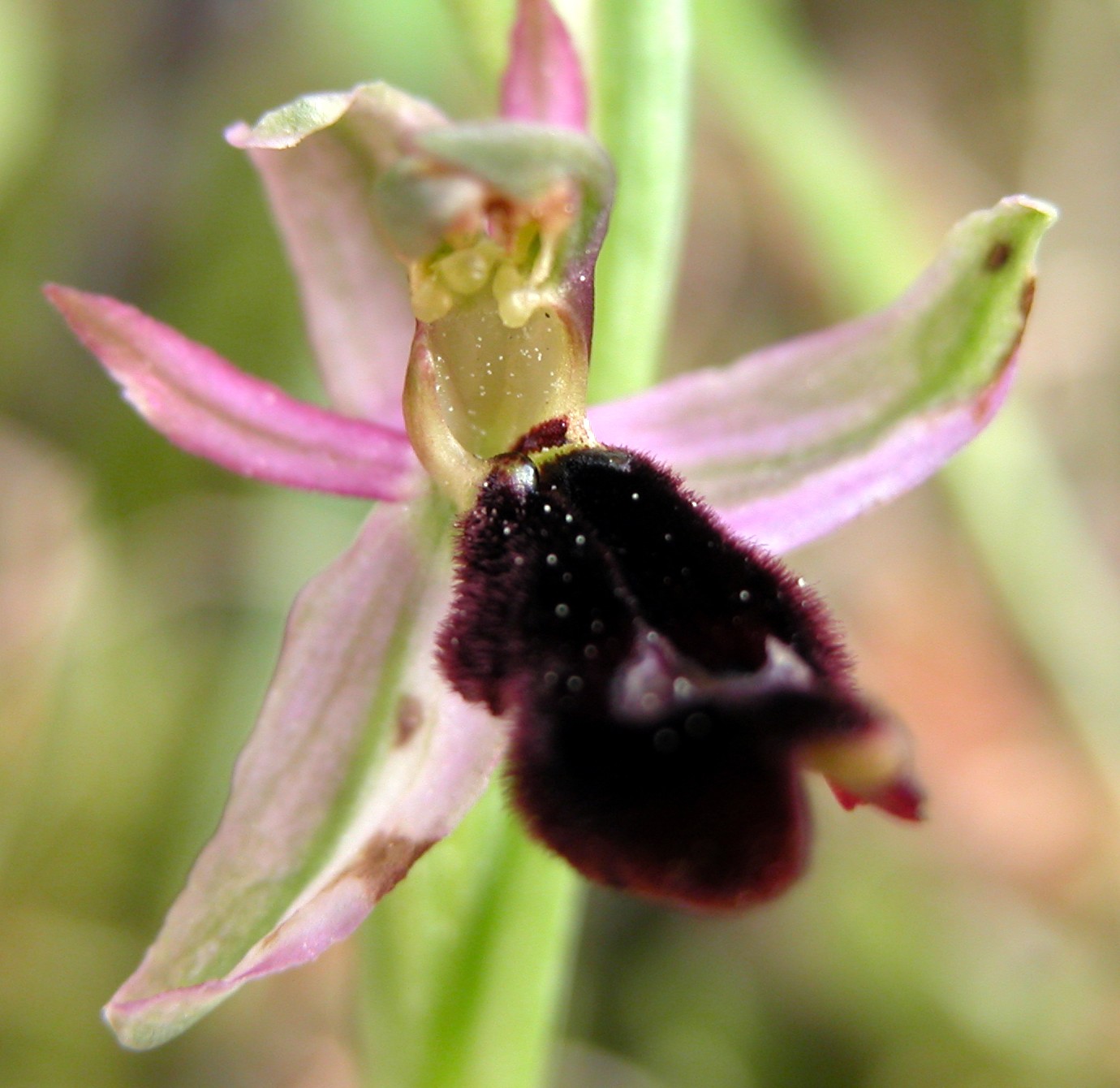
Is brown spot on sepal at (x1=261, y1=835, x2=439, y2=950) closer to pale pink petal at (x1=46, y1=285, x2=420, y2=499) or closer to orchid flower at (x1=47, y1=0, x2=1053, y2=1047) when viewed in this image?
orchid flower at (x1=47, y1=0, x2=1053, y2=1047)

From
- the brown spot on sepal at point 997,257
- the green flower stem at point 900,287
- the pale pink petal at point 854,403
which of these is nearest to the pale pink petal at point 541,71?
the pale pink petal at point 854,403

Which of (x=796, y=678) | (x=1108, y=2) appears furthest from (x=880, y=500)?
(x=1108, y=2)

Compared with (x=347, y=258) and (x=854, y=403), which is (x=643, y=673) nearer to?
(x=854, y=403)

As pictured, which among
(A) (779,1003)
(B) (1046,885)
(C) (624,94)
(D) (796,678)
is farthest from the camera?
(B) (1046,885)

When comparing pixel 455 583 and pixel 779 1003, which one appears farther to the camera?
pixel 779 1003

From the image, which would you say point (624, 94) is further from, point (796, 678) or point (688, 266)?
point (688, 266)

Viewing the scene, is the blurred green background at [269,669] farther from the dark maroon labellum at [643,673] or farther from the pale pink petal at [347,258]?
the dark maroon labellum at [643,673]

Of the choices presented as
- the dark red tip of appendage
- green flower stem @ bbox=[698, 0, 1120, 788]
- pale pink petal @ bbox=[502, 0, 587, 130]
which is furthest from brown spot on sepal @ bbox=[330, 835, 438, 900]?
green flower stem @ bbox=[698, 0, 1120, 788]
